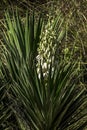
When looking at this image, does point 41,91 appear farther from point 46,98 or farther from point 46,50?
point 46,50

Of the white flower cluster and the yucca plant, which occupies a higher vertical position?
the white flower cluster

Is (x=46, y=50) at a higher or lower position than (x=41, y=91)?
higher

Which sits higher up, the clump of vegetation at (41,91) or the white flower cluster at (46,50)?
the white flower cluster at (46,50)

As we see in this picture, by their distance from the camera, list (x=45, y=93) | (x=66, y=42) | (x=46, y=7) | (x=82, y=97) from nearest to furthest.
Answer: (x=45, y=93) → (x=82, y=97) → (x=66, y=42) → (x=46, y=7)

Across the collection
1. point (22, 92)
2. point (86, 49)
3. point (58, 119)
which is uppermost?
point (22, 92)

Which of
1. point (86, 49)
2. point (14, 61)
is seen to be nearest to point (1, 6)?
Result: point (86, 49)

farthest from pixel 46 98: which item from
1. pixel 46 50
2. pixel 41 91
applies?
pixel 46 50

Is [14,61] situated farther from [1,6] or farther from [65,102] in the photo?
[1,6]

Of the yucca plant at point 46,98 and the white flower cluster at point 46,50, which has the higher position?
the white flower cluster at point 46,50

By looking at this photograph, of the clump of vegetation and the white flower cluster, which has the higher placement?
the white flower cluster

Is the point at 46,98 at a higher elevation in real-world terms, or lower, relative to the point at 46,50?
lower

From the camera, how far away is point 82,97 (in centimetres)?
220

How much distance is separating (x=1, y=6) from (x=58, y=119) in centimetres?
219

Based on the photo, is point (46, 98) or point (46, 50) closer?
point (46, 98)
